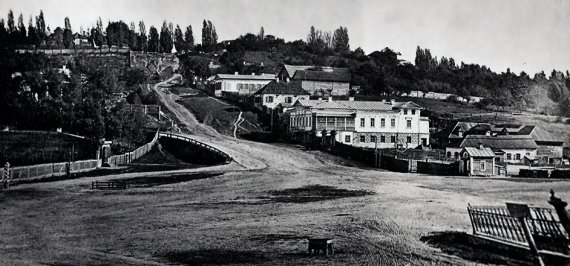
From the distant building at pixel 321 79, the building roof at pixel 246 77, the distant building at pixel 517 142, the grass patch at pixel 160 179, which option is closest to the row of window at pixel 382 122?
the distant building at pixel 517 142

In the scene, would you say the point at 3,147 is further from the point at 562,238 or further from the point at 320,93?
the point at 320,93

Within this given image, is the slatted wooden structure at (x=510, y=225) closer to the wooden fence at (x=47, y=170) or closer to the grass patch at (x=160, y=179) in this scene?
the grass patch at (x=160, y=179)

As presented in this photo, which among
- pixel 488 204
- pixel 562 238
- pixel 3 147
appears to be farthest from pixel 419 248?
pixel 3 147

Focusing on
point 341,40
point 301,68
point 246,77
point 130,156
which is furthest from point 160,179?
point 301,68

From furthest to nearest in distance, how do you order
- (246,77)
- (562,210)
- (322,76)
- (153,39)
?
(322,76), (246,77), (153,39), (562,210)

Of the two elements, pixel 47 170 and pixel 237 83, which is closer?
pixel 47 170

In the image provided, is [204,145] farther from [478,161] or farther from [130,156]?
[478,161]
